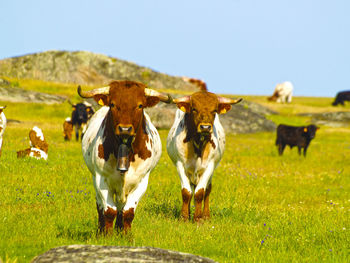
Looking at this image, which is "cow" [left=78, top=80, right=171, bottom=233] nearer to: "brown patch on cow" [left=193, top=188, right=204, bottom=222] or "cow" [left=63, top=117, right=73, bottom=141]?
"brown patch on cow" [left=193, top=188, right=204, bottom=222]

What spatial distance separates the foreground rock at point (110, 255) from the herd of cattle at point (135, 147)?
6.28ft

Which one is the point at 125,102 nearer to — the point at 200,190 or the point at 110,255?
the point at 110,255

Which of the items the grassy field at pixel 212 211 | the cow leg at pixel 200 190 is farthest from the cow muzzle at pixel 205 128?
the grassy field at pixel 212 211

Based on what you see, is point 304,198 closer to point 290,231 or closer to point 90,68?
point 290,231

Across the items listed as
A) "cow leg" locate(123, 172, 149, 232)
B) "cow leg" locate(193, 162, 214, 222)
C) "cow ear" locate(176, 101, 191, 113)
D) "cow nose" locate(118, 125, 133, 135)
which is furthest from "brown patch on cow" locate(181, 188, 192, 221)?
"cow nose" locate(118, 125, 133, 135)

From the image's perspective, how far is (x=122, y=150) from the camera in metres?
6.88

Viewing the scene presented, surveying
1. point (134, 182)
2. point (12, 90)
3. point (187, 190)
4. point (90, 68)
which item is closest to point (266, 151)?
point (187, 190)

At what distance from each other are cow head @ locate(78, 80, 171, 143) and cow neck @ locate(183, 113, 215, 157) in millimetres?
2730

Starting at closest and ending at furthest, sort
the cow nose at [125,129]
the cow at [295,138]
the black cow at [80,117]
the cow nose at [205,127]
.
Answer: the cow nose at [125,129]
the cow nose at [205,127]
the cow at [295,138]
the black cow at [80,117]

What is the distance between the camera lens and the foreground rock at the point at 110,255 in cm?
481

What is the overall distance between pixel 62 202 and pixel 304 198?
7.97 m

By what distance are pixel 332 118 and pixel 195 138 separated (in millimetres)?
48816

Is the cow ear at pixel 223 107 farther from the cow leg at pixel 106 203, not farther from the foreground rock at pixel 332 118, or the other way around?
the foreground rock at pixel 332 118

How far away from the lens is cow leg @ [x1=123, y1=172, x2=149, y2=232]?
7.19 meters
